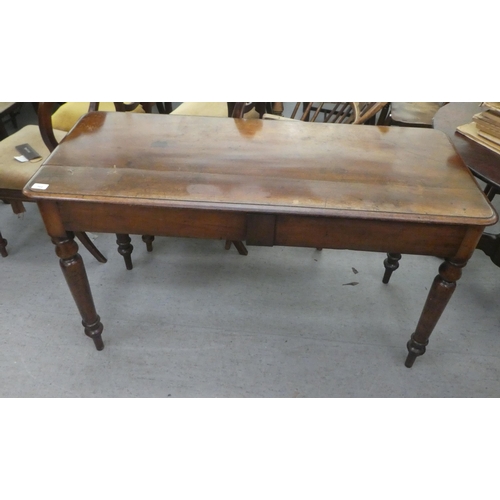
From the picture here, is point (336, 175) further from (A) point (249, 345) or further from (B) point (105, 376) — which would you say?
(B) point (105, 376)

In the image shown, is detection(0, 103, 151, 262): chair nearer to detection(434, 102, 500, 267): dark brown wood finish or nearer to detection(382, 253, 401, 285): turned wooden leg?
detection(382, 253, 401, 285): turned wooden leg

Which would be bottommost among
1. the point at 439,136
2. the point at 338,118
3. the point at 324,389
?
the point at 324,389

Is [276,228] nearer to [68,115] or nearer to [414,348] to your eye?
[414,348]

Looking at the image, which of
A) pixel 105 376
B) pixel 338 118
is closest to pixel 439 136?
pixel 338 118

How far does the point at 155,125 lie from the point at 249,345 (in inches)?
38.6

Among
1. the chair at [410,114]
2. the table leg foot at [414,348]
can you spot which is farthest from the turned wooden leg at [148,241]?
the chair at [410,114]

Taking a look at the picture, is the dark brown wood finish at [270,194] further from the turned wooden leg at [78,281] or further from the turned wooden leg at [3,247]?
the turned wooden leg at [3,247]

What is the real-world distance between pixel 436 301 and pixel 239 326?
821mm

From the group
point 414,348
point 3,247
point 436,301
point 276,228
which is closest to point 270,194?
point 276,228

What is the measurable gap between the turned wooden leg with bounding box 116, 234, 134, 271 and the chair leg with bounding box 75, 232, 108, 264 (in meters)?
0.13

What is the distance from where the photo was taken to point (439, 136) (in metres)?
1.55

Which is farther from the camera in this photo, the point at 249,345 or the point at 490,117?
the point at 249,345

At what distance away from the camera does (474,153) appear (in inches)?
63.4

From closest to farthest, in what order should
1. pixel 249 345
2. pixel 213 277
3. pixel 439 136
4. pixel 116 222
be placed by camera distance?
pixel 116 222 < pixel 439 136 < pixel 249 345 < pixel 213 277
